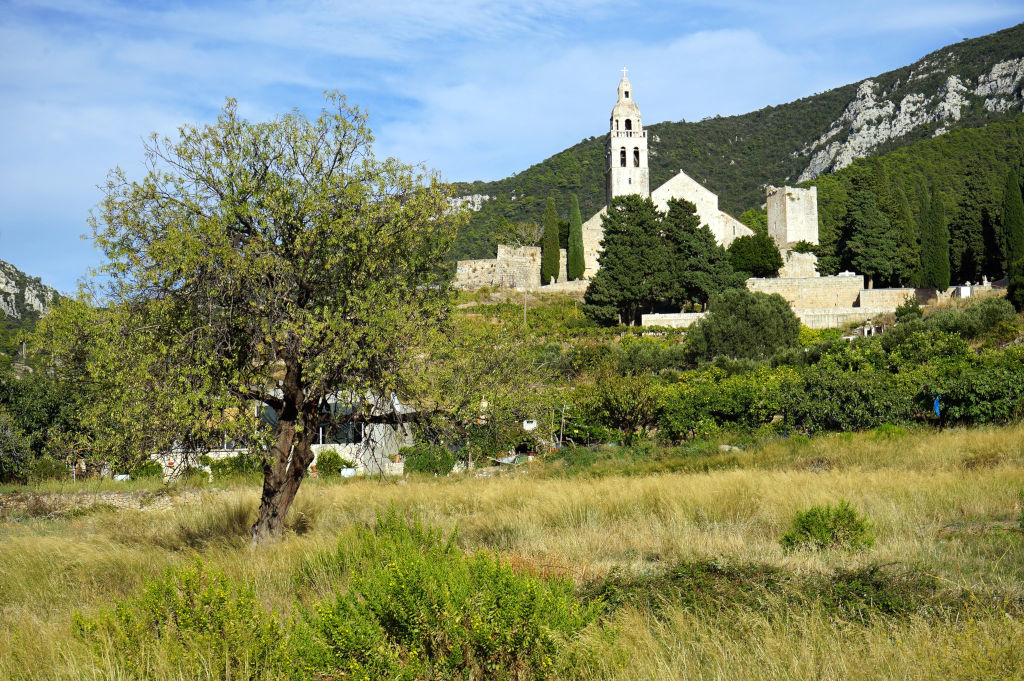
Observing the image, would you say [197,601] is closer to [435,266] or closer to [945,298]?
[435,266]

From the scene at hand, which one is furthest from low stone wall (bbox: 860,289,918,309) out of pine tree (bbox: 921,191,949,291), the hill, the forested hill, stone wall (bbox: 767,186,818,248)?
the hill

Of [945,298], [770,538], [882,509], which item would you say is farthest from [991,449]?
[945,298]

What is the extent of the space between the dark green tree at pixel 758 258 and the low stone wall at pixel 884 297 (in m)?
7.66

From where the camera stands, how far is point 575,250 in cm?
5872

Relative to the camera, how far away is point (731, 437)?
21.5 m

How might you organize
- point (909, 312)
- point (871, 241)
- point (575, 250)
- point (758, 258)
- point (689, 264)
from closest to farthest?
1. point (909, 312)
2. point (689, 264)
3. point (871, 241)
4. point (758, 258)
5. point (575, 250)

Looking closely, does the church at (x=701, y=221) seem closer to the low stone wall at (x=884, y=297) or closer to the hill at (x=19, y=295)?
the low stone wall at (x=884, y=297)

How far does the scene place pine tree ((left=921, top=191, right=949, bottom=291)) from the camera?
4334 centimetres

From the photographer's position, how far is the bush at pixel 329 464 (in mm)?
22109

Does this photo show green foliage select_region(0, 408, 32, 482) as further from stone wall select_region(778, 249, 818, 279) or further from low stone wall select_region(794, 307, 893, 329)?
stone wall select_region(778, 249, 818, 279)

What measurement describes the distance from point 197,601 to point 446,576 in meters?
1.50

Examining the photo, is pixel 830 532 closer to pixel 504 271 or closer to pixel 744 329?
pixel 744 329

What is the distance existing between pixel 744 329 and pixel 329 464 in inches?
767

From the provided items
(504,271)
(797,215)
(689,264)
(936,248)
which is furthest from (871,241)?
(504,271)
